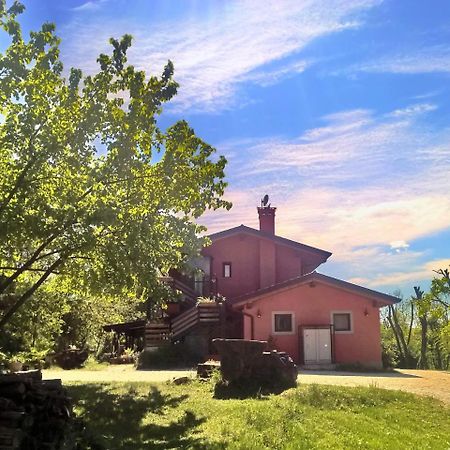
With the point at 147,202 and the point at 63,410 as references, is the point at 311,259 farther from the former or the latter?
the point at 63,410

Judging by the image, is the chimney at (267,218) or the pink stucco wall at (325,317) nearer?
the pink stucco wall at (325,317)

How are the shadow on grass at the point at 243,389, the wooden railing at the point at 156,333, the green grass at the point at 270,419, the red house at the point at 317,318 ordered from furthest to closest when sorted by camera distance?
the wooden railing at the point at 156,333 < the red house at the point at 317,318 < the shadow on grass at the point at 243,389 < the green grass at the point at 270,419

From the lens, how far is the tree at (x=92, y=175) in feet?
41.9

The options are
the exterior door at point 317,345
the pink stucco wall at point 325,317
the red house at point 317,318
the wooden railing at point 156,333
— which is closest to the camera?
the exterior door at point 317,345

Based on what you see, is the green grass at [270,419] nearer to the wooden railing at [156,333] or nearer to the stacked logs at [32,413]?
the stacked logs at [32,413]

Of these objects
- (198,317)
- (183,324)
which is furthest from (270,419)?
(183,324)

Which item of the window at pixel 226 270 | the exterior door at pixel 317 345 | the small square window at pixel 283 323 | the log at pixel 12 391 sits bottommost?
the log at pixel 12 391

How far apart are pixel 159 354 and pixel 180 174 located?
53.6ft

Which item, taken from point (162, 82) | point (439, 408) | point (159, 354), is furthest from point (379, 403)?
point (159, 354)

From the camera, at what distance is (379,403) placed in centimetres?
1518

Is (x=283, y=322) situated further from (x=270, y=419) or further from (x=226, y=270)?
(x=270, y=419)

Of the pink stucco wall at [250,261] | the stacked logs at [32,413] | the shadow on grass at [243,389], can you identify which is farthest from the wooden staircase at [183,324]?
the stacked logs at [32,413]

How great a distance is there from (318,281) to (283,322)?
294 cm

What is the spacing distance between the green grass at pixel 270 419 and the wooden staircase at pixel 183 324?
1265cm
